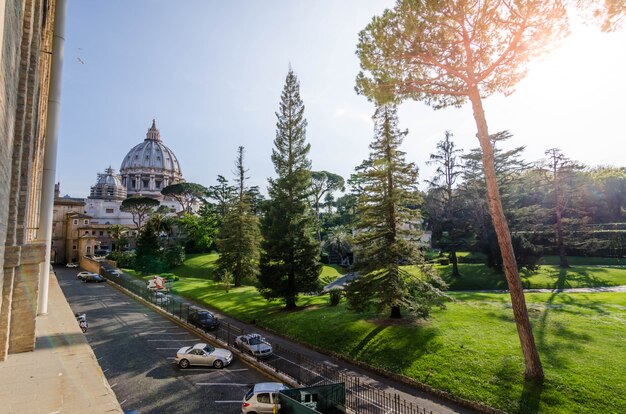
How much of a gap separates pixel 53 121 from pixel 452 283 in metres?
34.9

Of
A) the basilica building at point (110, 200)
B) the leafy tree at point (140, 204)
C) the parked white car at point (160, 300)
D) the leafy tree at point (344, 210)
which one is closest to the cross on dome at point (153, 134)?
the basilica building at point (110, 200)

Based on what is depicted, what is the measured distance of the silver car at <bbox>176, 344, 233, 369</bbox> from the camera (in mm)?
17000

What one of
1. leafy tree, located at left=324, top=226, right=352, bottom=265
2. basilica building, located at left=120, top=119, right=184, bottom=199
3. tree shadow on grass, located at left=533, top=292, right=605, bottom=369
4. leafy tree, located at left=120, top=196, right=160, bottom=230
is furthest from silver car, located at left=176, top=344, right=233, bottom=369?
basilica building, located at left=120, top=119, right=184, bottom=199

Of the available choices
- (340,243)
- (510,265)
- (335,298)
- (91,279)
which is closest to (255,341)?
(335,298)

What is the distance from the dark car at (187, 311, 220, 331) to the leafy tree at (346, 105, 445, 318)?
9717 millimetres

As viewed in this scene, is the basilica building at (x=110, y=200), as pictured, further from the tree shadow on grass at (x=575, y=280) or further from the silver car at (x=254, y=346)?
the tree shadow on grass at (x=575, y=280)

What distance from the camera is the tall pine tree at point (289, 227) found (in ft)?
87.0

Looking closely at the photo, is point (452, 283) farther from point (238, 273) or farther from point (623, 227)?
point (623, 227)

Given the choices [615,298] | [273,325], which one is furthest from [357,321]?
[615,298]

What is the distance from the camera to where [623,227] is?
50156 mm

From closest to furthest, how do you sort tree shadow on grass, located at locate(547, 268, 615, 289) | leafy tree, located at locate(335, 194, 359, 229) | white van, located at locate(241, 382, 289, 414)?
white van, located at locate(241, 382, 289, 414) < tree shadow on grass, located at locate(547, 268, 615, 289) < leafy tree, located at locate(335, 194, 359, 229)

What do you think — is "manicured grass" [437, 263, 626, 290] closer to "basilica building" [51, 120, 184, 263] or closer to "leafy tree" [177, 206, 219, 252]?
"leafy tree" [177, 206, 219, 252]

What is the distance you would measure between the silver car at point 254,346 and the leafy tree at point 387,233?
5.59 meters

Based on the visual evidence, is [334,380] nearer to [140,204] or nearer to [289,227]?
[289,227]
